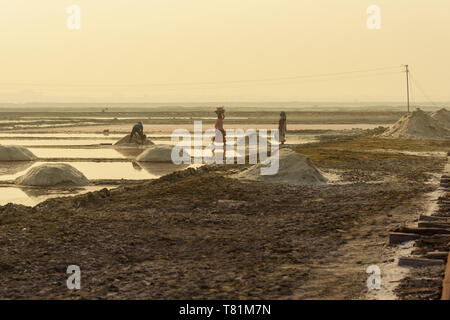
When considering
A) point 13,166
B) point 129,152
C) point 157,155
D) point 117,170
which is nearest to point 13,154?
point 13,166

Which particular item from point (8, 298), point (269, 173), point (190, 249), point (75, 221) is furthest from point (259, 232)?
point (269, 173)

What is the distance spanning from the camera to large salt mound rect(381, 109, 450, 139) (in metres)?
30.7

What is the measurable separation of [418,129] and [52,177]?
21039 mm

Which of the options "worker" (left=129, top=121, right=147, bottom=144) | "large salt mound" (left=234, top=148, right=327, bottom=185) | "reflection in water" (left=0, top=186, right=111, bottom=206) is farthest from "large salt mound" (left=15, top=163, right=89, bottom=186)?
"worker" (left=129, top=121, right=147, bottom=144)

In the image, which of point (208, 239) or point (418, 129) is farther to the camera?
point (418, 129)

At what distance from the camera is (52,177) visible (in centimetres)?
1474

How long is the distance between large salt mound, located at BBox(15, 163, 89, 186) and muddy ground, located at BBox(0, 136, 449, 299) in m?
2.18

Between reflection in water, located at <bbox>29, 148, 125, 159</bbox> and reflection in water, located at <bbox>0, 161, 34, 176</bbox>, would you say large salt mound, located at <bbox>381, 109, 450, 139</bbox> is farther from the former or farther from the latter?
reflection in water, located at <bbox>0, 161, 34, 176</bbox>

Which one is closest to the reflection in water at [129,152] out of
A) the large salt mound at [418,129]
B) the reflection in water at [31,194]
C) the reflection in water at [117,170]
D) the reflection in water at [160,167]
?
the reflection in water at [117,170]

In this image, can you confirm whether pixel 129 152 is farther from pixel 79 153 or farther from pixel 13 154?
pixel 13 154

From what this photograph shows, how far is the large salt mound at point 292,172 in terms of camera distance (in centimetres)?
1341

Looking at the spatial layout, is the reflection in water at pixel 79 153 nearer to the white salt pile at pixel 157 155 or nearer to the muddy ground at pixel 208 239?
the white salt pile at pixel 157 155

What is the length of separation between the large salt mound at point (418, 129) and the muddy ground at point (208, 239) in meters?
17.6
